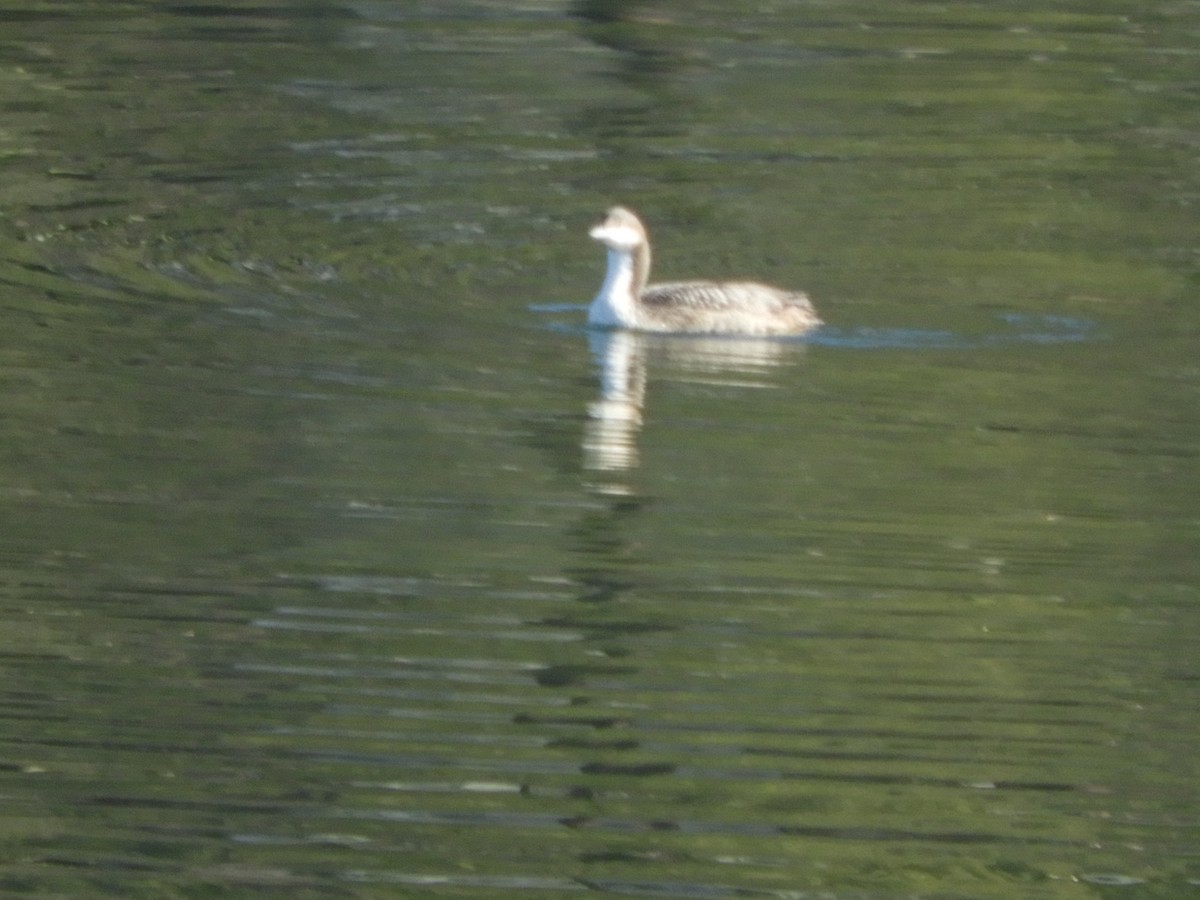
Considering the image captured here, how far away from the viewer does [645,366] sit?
44.8 feet

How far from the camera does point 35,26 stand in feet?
76.5

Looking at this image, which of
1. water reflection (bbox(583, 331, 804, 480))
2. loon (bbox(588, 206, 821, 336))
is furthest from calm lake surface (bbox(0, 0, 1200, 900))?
loon (bbox(588, 206, 821, 336))

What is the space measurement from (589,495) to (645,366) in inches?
101

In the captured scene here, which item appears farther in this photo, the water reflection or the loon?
the loon

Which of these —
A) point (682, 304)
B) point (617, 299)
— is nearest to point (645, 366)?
point (617, 299)

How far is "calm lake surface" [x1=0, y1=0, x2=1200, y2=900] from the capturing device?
26.5 feet

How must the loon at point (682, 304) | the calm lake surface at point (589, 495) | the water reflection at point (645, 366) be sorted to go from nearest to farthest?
the calm lake surface at point (589, 495) < the water reflection at point (645, 366) < the loon at point (682, 304)

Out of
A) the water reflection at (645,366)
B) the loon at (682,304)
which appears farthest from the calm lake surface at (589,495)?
the loon at (682,304)

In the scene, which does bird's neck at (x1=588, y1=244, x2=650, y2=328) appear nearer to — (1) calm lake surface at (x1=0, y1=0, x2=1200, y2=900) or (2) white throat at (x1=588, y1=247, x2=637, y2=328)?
(2) white throat at (x1=588, y1=247, x2=637, y2=328)

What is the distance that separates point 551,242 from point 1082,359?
3820 mm

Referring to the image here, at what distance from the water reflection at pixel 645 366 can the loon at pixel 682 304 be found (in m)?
0.07

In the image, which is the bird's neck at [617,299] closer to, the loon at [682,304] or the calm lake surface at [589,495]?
the loon at [682,304]

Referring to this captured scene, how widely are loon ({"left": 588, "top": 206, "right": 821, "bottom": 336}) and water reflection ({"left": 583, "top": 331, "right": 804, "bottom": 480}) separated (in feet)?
0.22

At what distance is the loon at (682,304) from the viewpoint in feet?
46.0
